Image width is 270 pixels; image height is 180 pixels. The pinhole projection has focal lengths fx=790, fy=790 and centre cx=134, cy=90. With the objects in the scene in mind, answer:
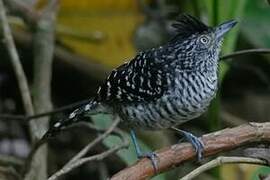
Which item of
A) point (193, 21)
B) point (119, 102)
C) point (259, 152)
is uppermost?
point (193, 21)

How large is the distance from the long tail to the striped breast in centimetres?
15

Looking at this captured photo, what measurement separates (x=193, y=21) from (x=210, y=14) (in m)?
0.69

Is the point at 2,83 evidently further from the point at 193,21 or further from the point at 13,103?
the point at 193,21

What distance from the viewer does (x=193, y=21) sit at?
8.31 ft

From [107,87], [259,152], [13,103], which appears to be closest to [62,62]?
[13,103]

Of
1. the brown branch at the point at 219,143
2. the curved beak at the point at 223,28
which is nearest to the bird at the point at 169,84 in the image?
the curved beak at the point at 223,28

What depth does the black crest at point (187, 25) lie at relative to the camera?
8.20 ft

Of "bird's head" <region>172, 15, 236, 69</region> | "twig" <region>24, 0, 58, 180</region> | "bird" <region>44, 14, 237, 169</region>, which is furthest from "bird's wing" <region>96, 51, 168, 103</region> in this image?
"twig" <region>24, 0, 58, 180</region>

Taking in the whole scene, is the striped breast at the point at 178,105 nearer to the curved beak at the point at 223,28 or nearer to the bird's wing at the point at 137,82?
the bird's wing at the point at 137,82

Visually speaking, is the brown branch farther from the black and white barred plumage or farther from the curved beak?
the curved beak

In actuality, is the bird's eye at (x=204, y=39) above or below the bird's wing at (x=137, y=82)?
above

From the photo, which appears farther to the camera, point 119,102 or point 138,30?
point 138,30

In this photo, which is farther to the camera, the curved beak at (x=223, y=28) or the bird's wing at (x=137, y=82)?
the bird's wing at (x=137, y=82)

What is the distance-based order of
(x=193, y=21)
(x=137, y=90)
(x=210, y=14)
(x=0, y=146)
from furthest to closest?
(x=0, y=146) < (x=210, y=14) < (x=137, y=90) < (x=193, y=21)
